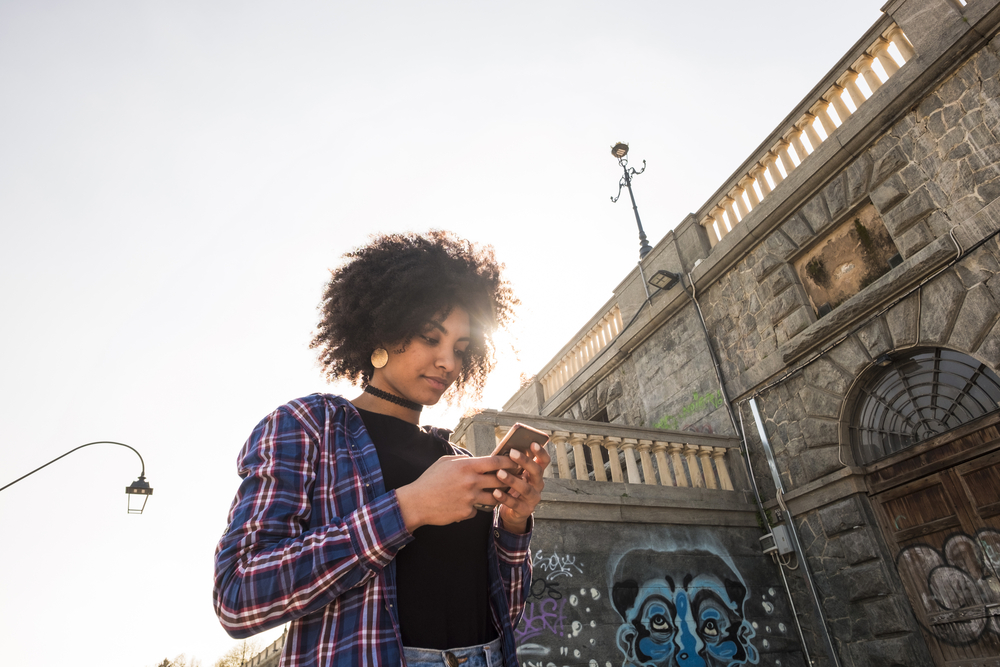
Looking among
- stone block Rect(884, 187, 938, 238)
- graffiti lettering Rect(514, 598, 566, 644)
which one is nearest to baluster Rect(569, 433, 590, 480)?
graffiti lettering Rect(514, 598, 566, 644)

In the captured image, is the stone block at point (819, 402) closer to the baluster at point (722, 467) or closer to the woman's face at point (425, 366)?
the baluster at point (722, 467)

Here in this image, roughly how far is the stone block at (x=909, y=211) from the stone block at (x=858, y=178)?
399 millimetres

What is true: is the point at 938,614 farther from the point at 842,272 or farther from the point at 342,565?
the point at 342,565

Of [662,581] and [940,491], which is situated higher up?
[940,491]

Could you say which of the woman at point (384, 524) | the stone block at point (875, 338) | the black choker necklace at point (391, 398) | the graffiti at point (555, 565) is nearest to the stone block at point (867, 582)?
the stone block at point (875, 338)

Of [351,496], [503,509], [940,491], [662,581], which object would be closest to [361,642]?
[351,496]

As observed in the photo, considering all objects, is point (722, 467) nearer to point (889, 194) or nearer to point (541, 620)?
point (541, 620)

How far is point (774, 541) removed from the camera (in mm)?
6789

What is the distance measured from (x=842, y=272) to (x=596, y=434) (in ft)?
11.7

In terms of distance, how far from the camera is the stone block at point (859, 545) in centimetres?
586

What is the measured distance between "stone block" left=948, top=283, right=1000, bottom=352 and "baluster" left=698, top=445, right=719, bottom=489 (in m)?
2.93

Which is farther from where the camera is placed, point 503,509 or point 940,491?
point 940,491

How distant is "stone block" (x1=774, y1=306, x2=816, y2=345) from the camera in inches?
275

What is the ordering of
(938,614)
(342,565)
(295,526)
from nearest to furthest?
(342,565) < (295,526) < (938,614)
